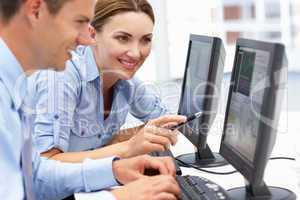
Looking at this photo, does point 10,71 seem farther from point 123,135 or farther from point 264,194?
point 123,135

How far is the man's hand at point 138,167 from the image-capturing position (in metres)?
1.30

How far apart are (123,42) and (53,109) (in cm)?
43

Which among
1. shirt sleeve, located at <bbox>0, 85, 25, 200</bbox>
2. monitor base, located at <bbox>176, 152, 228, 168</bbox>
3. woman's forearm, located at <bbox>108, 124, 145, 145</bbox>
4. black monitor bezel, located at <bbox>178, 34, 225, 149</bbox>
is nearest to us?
shirt sleeve, located at <bbox>0, 85, 25, 200</bbox>

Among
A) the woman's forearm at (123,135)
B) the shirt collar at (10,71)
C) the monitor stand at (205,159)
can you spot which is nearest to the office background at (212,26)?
the woman's forearm at (123,135)

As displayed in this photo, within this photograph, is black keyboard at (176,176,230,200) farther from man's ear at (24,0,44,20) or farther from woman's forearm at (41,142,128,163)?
man's ear at (24,0,44,20)

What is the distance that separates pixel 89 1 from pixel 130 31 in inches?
24.9

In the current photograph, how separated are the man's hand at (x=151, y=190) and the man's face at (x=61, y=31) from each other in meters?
0.35

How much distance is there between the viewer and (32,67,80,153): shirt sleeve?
1.54 m

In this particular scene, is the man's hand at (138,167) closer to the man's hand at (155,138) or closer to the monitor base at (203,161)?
the man's hand at (155,138)

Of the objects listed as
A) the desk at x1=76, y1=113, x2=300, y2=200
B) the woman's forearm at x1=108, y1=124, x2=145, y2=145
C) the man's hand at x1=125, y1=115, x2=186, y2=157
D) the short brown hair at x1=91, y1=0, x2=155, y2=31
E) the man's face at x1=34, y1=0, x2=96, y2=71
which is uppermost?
the short brown hair at x1=91, y1=0, x2=155, y2=31

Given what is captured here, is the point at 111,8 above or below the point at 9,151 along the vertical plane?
above

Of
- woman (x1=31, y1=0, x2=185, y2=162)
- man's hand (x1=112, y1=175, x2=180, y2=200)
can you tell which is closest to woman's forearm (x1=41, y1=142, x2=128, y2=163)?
woman (x1=31, y1=0, x2=185, y2=162)

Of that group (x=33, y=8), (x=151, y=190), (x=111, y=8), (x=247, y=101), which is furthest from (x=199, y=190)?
(x=111, y=8)

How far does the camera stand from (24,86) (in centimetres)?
111
